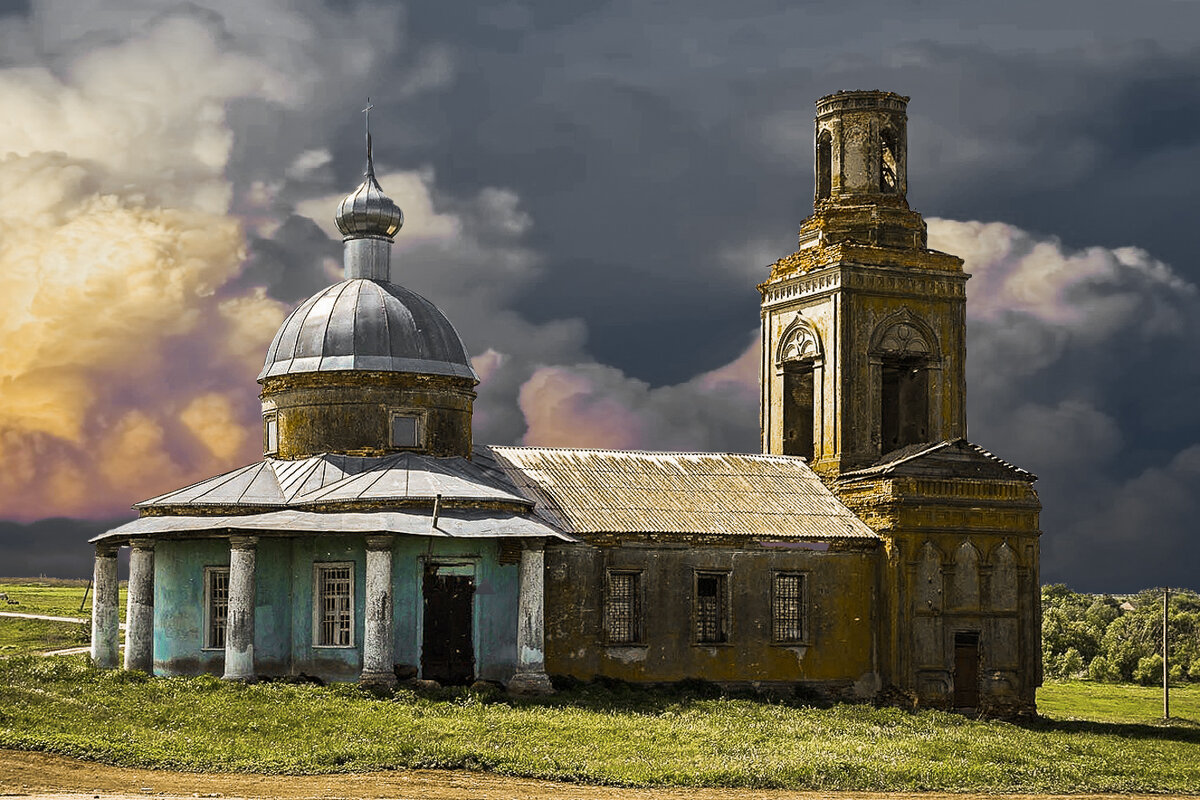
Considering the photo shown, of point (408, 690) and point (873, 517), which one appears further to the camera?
point (873, 517)

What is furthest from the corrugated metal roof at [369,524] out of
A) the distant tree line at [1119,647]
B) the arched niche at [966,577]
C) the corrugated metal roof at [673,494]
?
the distant tree line at [1119,647]

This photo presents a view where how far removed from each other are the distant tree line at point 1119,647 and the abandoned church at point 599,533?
24.4m

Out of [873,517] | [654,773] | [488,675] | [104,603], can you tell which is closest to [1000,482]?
[873,517]

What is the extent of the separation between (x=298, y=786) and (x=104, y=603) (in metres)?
12.0

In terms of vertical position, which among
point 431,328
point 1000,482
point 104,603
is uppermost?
point 431,328

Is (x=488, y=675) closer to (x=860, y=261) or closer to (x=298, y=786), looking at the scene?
(x=298, y=786)

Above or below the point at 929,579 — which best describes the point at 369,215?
above

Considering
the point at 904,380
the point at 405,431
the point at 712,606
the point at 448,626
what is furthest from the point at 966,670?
the point at 405,431

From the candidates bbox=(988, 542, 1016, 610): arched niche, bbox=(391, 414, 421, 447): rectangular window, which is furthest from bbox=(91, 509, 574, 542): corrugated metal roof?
bbox=(988, 542, 1016, 610): arched niche

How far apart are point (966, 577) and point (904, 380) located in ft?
21.4

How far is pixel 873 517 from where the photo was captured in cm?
3422

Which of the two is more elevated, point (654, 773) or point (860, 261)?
point (860, 261)

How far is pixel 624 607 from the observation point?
104 feet

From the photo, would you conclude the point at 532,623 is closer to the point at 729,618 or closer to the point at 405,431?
the point at 729,618
